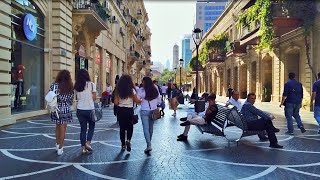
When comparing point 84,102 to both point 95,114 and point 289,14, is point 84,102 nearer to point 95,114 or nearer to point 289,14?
point 95,114

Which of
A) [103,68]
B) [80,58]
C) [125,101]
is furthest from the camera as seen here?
[103,68]

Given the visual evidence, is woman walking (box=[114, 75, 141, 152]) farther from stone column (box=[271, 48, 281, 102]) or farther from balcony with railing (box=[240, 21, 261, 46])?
stone column (box=[271, 48, 281, 102])

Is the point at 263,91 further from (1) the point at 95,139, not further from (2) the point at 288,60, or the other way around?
(1) the point at 95,139

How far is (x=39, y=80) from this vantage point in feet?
54.4

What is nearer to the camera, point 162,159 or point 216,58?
point 162,159

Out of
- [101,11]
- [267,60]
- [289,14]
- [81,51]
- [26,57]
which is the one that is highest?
[101,11]

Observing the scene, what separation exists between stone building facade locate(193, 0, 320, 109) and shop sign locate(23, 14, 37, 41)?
47.1 ft

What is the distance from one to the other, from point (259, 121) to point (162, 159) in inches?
116

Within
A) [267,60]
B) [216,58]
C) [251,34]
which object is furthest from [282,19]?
[216,58]

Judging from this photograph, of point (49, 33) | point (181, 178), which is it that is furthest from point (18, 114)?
point (181, 178)

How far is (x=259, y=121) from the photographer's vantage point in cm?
846

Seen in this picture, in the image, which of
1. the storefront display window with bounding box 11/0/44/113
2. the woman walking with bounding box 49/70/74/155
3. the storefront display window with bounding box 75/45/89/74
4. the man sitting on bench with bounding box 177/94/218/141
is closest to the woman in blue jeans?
the woman walking with bounding box 49/70/74/155

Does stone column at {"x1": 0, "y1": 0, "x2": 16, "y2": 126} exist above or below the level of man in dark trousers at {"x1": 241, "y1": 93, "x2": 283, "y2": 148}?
above

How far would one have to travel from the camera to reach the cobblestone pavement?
5684 mm
